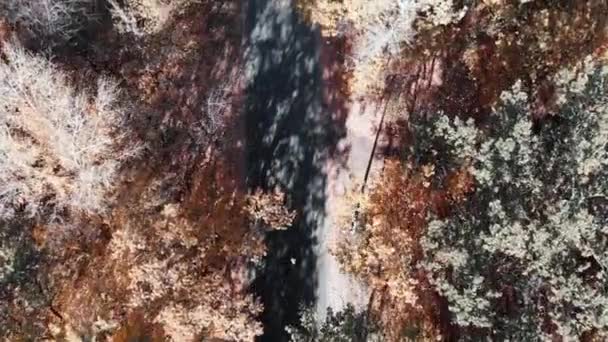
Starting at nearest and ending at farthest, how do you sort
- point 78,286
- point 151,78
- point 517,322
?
point 517,322, point 78,286, point 151,78

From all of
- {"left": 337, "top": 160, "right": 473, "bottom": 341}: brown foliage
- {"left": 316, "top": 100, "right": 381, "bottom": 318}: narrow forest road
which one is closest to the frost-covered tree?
{"left": 337, "top": 160, "right": 473, "bottom": 341}: brown foliage

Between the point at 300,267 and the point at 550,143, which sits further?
the point at 300,267

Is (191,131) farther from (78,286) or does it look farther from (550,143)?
(550,143)

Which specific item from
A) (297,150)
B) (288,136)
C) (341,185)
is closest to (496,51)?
(341,185)

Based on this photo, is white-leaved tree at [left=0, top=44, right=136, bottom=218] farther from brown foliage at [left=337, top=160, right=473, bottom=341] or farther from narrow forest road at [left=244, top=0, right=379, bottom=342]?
brown foliage at [left=337, top=160, right=473, bottom=341]

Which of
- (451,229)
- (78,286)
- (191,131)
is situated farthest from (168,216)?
(451,229)

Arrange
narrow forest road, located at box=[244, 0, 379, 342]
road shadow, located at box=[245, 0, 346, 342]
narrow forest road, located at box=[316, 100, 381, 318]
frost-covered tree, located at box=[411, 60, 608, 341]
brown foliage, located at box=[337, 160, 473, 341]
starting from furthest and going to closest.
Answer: road shadow, located at box=[245, 0, 346, 342] < narrow forest road, located at box=[244, 0, 379, 342] < narrow forest road, located at box=[316, 100, 381, 318] < brown foliage, located at box=[337, 160, 473, 341] < frost-covered tree, located at box=[411, 60, 608, 341]
